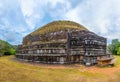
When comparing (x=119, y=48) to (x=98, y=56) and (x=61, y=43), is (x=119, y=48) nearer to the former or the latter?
(x=98, y=56)

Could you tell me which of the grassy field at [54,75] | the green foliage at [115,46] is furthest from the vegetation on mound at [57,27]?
the green foliage at [115,46]

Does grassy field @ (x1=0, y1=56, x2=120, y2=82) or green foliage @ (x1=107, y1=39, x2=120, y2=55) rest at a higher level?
green foliage @ (x1=107, y1=39, x2=120, y2=55)

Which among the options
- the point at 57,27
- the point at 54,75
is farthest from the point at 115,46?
the point at 54,75

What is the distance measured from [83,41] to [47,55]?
25.4 feet

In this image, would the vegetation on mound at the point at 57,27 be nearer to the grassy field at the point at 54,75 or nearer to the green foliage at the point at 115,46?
the grassy field at the point at 54,75

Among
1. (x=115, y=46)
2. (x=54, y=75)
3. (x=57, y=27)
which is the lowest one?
(x=54, y=75)

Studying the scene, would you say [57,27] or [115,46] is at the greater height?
[57,27]

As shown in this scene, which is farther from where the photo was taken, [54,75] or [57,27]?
[57,27]

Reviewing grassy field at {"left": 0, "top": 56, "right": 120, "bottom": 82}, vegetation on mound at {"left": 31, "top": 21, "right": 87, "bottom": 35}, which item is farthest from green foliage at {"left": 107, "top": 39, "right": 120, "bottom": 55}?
grassy field at {"left": 0, "top": 56, "right": 120, "bottom": 82}

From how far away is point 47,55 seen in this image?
2959cm

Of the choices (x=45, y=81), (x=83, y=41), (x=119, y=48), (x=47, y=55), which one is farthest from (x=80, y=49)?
(x=119, y=48)

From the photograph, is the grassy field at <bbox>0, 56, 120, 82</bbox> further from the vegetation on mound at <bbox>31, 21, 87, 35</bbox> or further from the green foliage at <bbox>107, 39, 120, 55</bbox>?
the green foliage at <bbox>107, 39, 120, 55</bbox>

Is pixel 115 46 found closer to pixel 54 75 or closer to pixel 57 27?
pixel 57 27

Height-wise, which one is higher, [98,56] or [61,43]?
[61,43]
